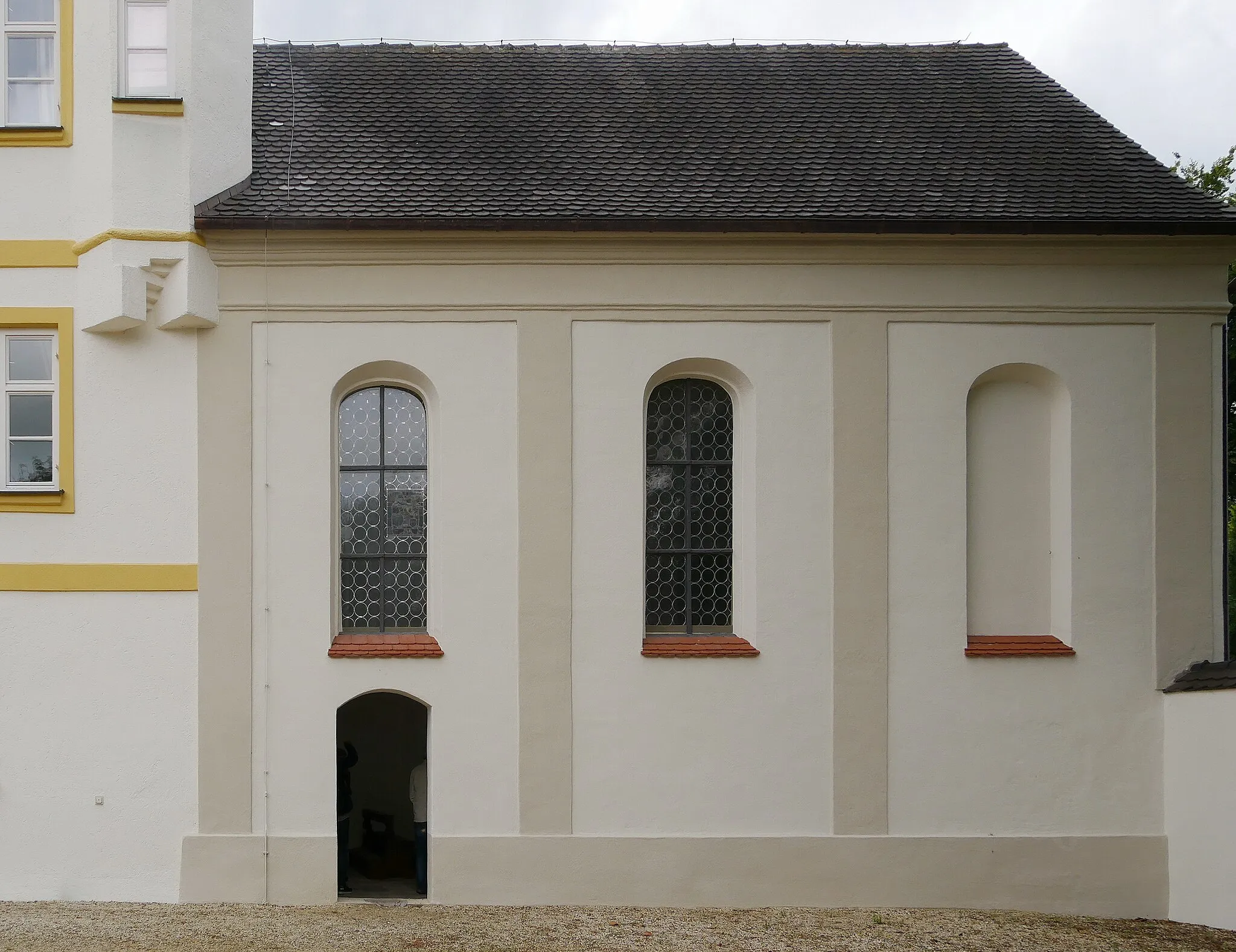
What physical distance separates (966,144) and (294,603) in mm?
8676

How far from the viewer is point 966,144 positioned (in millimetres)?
11969

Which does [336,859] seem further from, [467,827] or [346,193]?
[346,193]

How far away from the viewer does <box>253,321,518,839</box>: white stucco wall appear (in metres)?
10.4

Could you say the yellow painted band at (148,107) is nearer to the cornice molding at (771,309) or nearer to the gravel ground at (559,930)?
the cornice molding at (771,309)

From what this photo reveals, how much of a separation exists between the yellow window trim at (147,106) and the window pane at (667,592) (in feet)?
20.8

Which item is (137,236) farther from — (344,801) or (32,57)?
(344,801)

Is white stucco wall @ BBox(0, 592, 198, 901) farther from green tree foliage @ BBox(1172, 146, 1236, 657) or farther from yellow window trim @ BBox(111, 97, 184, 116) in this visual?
green tree foliage @ BBox(1172, 146, 1236, 657)

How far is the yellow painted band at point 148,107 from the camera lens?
10312 mm

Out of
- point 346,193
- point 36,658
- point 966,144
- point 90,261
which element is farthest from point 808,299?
point 36,658

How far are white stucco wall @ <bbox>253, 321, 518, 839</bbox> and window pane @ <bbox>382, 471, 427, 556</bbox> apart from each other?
363 mm

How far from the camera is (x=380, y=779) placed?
42.7ft

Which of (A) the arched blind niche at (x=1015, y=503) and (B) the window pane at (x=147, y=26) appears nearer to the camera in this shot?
(B) the window pane at (x=147, y=26)

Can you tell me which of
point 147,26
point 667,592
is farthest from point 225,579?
point 147,26

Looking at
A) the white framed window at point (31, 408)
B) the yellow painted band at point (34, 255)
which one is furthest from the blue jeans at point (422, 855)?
the yellow painted band at point (34, 255)
